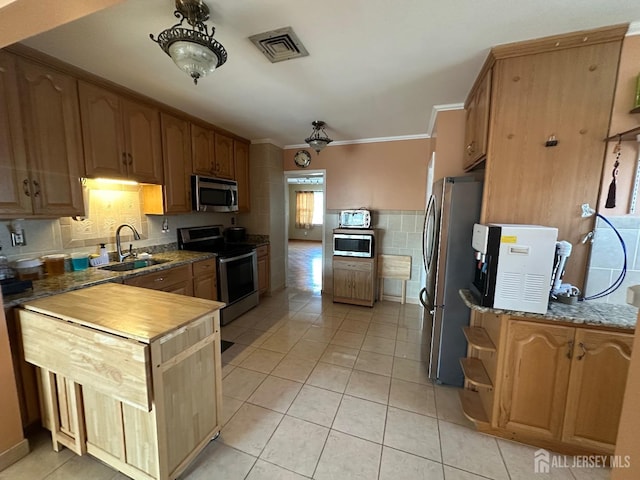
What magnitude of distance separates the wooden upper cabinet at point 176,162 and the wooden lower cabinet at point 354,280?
83.8 inches

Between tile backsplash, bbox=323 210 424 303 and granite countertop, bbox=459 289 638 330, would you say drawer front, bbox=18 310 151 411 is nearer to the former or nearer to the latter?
granite countertop, bbox=459 289 638 330

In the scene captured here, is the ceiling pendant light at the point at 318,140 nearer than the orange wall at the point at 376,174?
Yes

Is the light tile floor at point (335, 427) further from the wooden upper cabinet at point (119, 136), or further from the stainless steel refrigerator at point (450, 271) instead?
the wooden upper cabinet at point (119, 136)

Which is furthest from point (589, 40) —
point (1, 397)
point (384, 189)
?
point (1, 397)

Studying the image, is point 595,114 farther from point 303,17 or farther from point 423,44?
point 303,17

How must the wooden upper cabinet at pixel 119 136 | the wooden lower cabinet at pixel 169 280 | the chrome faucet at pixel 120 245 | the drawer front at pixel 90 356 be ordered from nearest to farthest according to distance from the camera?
the drawer front at pixel 90 356
the wooden upper cabinet at pixel 119 136
the wooden lower cabinet at pixel 169 280
the chrome faucet at pixel 120 245

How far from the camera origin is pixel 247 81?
217cm

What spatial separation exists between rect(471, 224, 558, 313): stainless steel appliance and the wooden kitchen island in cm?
163

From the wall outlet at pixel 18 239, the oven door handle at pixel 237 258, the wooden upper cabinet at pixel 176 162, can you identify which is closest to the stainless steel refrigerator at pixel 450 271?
the oven door handle at pixel 237 258

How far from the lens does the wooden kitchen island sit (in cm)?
117

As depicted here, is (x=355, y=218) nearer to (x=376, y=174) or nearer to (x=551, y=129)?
(x=376, y=174)

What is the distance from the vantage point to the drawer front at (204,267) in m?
2.80

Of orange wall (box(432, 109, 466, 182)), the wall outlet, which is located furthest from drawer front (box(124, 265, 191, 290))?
orange wall (box(432, 109, 466, 182))

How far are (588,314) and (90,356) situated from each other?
102 inches
